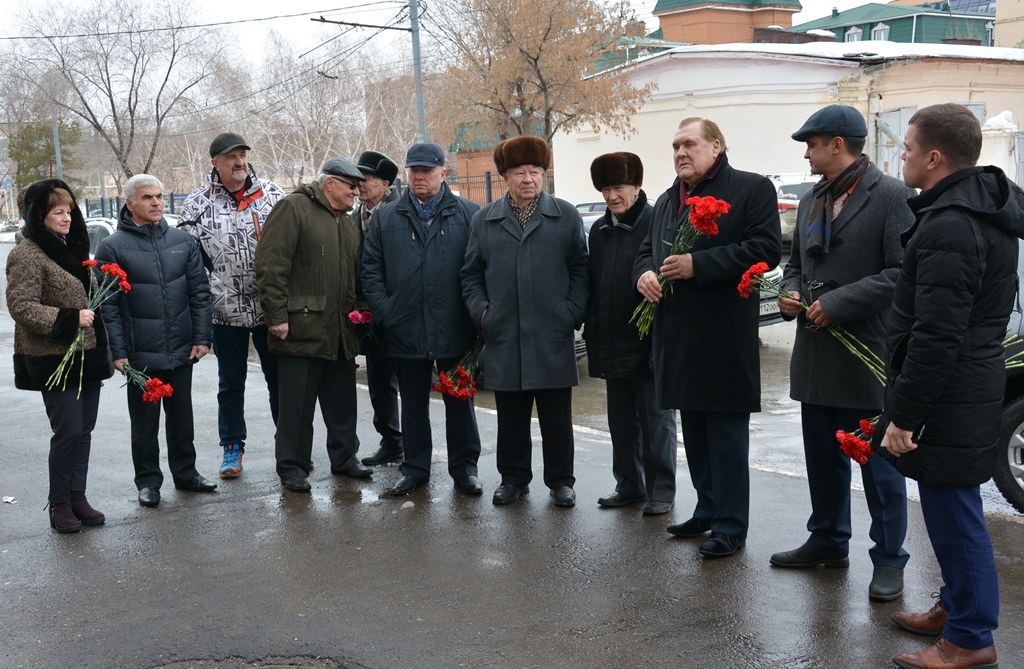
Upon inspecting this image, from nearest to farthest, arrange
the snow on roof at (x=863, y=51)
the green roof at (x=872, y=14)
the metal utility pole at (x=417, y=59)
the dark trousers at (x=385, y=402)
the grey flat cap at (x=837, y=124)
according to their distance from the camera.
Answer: the grey flat cap at (x=837, y=124)
the dark trousers at (x=385, y=402)
the metal utility pole at (x=417, y=59)
the snow on roof at (x=863, y=51)
the green roof at (x=872, y=14)

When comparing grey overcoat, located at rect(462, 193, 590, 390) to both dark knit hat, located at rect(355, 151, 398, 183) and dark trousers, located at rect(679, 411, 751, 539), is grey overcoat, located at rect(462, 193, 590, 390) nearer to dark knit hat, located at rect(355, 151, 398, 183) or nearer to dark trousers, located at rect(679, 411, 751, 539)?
dark trousers, located at rect(679, 411, 751, 539)

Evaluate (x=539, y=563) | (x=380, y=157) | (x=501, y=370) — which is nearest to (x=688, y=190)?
(x=501, y=370)

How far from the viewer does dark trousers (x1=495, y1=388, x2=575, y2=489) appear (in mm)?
6141

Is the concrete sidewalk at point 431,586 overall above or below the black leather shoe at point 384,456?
below

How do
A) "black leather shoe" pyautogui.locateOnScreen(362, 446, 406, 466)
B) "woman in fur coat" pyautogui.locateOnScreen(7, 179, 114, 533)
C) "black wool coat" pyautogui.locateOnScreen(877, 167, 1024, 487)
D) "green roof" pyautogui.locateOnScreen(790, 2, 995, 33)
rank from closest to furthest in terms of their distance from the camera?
"black wool coat" pyautogui.locateOnScreen(877, 167, 1024, 487)
"woman in fur coat" pyautogui.locateOnScreen(7, 179, 114, 533)
"black leather shoe" pyautogui.locateOnScreen(362, 446, 406, 466)
"green roof" pyautogui.locateOnScreen(790, 2, 995, 33)

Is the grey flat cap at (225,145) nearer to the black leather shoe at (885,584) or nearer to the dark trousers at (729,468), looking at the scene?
the dark trousers at (729,468)

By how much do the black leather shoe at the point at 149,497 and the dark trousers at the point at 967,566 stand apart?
4.52 m

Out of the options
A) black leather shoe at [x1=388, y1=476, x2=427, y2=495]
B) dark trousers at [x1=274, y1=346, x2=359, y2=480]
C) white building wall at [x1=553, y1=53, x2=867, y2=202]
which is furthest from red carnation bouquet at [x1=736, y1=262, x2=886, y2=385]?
white building wall at [x1=553, y1=53, x2=867, y2=202]

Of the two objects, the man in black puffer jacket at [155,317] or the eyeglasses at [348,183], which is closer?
the man in black puffer jacket at [155,317]

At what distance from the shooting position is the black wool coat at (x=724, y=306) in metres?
4.98

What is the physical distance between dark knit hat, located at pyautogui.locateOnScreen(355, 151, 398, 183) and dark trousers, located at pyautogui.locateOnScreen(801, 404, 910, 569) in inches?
157

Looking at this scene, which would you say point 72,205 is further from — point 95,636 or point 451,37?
point 451,37

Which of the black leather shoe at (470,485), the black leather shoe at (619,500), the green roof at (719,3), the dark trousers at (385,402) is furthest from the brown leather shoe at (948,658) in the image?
the green roof at (719,3)

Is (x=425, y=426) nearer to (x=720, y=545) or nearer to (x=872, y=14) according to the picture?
(x=720, y=545)
